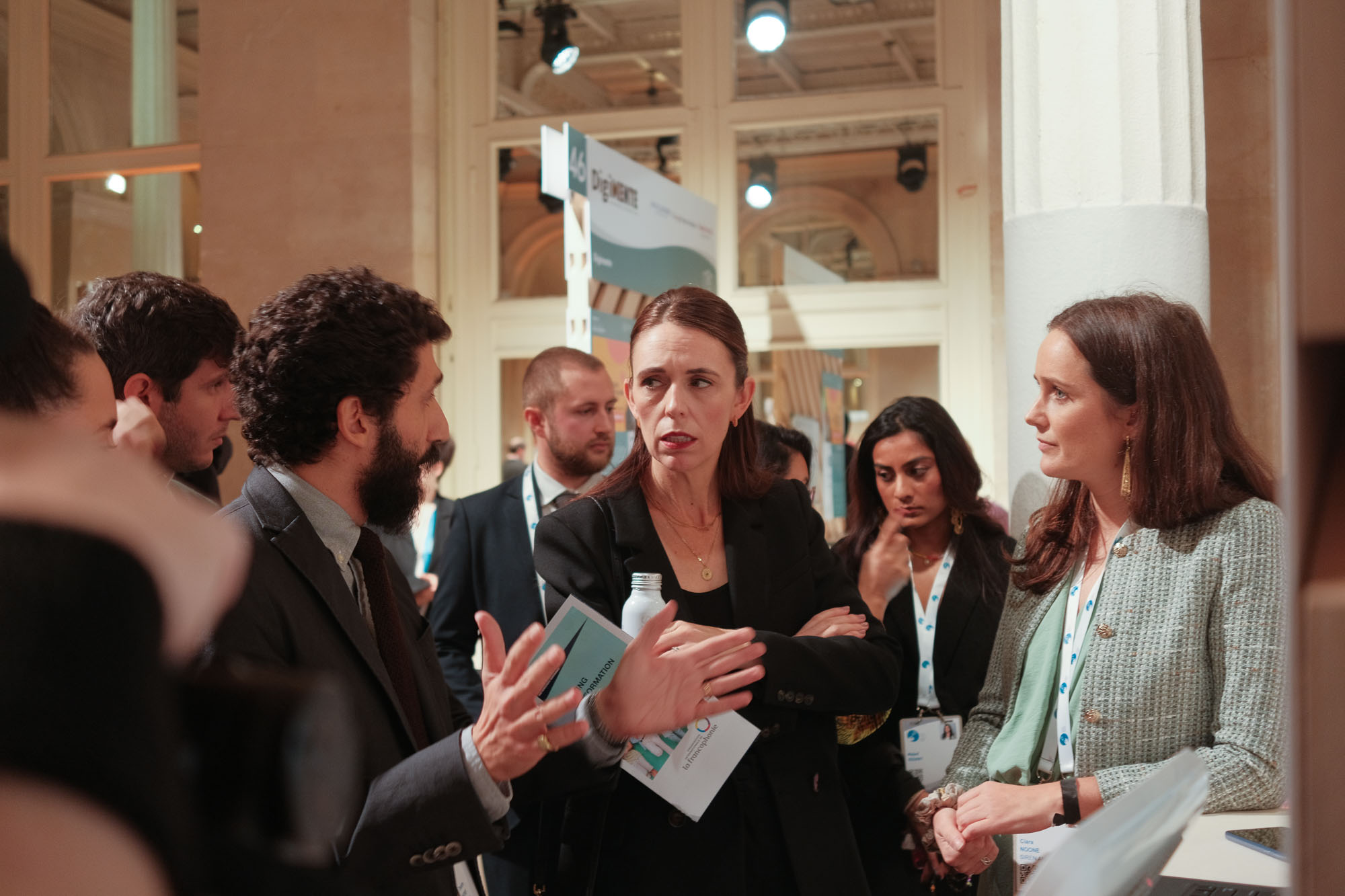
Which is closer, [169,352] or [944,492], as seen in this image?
[169,352]

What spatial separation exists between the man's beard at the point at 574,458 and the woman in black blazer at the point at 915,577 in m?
0.84

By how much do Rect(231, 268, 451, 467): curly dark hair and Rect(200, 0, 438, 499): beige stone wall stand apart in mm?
4954

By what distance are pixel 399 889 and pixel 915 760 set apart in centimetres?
142

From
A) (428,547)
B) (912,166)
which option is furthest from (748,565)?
(912,166)

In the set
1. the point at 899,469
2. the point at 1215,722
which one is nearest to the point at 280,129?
the point at 899,469

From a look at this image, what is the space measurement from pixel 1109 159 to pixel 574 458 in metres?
1.78

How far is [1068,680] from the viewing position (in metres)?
1.85

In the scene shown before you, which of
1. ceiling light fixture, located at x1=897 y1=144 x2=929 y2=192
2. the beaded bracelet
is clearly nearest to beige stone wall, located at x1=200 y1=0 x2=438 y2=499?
ceiling light fixture, located at x1=897 y1=144 x2=929 y2=192

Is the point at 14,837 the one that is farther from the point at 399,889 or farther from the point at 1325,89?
the point at 399,889

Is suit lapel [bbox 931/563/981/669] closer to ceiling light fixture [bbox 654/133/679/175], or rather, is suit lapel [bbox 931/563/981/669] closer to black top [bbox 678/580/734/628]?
black top [bbox 678/580/734/628]

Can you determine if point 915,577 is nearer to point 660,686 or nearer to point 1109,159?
point 1109,159

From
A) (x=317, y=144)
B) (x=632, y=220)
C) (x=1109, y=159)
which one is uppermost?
(x=317, y=144)

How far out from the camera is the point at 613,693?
1509mm

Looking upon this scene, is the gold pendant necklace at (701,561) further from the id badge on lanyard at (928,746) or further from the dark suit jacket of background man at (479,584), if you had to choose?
the dark suit jacket of background man at (479,584)
